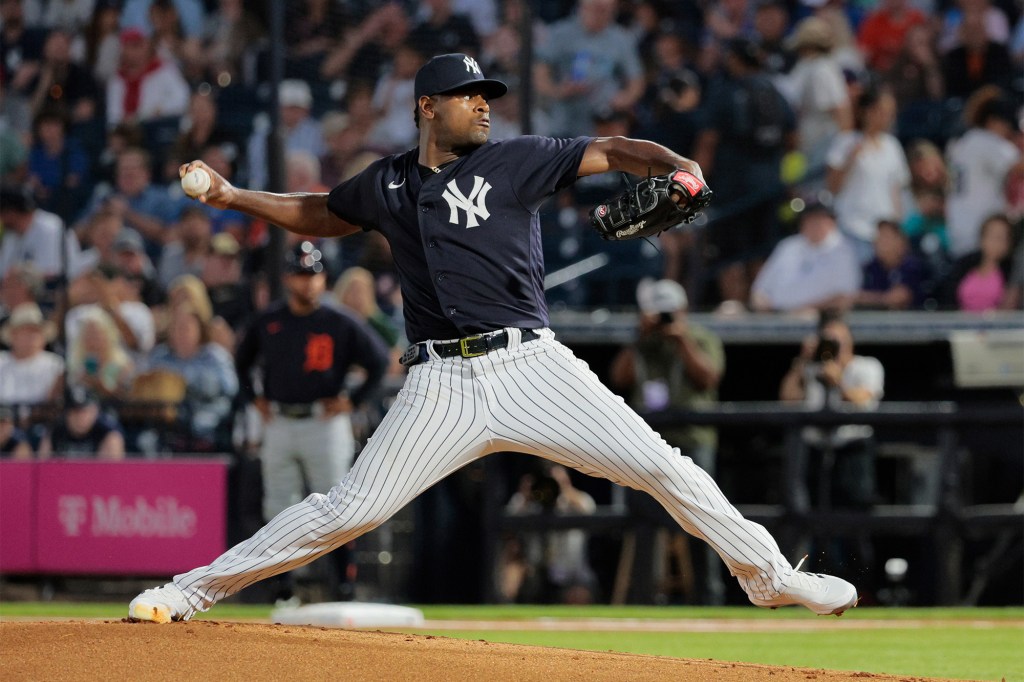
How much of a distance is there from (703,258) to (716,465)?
208 cm

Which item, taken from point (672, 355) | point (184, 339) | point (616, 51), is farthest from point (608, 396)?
point (616, 51)

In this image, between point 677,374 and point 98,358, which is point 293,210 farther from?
point 98,358

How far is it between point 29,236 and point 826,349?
6.14 metres

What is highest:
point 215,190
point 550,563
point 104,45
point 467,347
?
point 104,45

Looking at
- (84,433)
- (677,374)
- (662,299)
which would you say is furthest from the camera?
(84,433)

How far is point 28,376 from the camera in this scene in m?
10.8

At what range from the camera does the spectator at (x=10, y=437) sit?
10.7 m

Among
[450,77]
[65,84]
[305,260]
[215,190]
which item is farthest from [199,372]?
[450,77]

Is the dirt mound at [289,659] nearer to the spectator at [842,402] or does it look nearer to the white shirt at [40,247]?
the spectator at [842,402]

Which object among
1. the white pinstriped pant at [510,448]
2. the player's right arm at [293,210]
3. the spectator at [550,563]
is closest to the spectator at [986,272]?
the spectator at [550,563]

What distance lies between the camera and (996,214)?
37.1 feet

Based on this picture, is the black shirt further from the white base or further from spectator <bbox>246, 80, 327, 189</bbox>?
spectator <bbox>246, 80, 327, 189</bbox>

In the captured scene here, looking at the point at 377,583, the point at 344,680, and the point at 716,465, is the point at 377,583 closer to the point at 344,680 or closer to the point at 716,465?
the point at 716,465

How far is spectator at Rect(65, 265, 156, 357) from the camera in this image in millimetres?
11234
